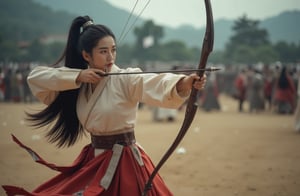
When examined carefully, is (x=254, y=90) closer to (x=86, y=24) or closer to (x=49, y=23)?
(x=86, y=24)

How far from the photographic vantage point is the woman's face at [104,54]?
3309 millimetres

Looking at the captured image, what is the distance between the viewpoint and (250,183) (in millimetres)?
5832

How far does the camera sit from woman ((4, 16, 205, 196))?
Result: 3127mm

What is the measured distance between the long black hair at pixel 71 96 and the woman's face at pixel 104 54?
0.05 meters

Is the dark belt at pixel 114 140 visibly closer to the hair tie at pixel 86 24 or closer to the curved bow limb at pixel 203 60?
the curved bow limb at pixel 203 60

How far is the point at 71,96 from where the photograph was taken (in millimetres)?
3551

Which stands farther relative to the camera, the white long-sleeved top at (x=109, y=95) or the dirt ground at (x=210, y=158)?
the dirt ground at (x=210, y=158)

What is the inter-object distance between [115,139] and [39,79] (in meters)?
0.74

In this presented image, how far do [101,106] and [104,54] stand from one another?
39cm

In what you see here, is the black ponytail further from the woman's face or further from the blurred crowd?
the blurred crowd

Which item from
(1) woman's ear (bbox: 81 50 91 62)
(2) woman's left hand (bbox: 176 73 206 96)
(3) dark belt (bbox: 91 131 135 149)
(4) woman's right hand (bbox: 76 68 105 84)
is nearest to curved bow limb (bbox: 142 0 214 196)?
(2) woman's left hand (bbox: 176 73 206 96)

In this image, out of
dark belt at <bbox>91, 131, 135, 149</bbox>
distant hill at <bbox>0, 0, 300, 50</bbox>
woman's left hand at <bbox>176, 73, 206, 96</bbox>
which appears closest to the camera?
woman's left hand at <bbox>176, 73, 206, 96</bbox>

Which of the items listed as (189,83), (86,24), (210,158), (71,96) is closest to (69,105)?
(71,96)

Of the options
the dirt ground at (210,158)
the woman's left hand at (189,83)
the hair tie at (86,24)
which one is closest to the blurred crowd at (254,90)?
the dirt ground at (210,158)
